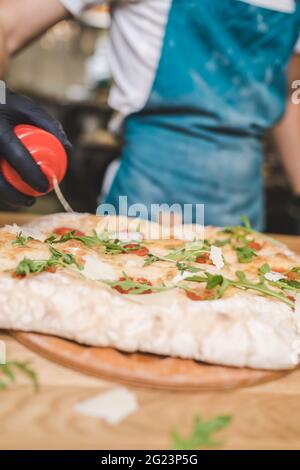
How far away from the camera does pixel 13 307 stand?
3.42 ft

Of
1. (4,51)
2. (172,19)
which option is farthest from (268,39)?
(4,51)

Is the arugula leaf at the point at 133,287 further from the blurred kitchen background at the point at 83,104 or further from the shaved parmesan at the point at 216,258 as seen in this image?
the blurred kitchen background at the point at 83,104

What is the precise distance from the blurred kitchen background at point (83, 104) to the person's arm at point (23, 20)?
0.47 meters

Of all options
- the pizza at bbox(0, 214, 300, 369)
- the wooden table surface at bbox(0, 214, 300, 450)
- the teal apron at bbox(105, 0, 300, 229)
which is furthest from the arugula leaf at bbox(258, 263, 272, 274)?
the teal apron at bbox(105, 0, 300, 229)

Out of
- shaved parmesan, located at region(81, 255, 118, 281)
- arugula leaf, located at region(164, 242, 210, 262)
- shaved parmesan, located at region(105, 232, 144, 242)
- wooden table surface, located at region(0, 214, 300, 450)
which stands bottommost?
wooden table surface, located at region(0, 214, 300, 450)

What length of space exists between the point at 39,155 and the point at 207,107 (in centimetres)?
93

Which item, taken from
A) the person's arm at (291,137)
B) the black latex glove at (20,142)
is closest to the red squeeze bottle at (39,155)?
the black latex glove at (20,142)

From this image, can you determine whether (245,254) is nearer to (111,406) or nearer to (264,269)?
(264,269)

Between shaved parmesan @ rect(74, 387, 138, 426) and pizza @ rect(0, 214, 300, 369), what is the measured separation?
106 mm

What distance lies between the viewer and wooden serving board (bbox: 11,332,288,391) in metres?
0.98

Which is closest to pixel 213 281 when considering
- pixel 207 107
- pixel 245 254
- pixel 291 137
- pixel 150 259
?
pixel 150 259

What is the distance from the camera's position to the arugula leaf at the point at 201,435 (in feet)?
2.74

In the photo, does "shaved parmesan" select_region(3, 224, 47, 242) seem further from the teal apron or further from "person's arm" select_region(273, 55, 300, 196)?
"person's arm" select_region(273, 55, 300, 196)

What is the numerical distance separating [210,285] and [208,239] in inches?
19.1
